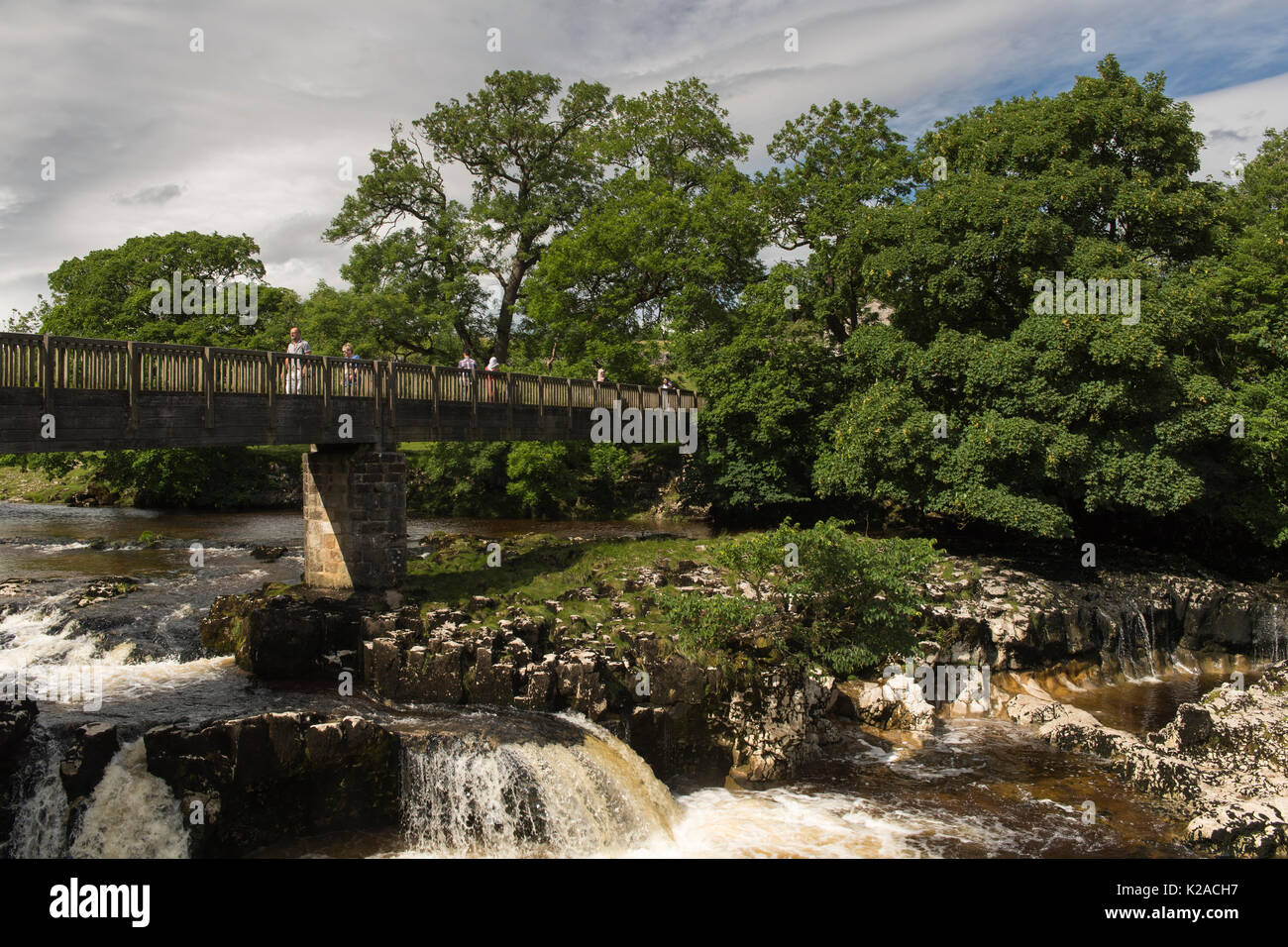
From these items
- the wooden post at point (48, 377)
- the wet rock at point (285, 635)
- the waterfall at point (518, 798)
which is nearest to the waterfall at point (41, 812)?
the wet rock at point (285, 635)

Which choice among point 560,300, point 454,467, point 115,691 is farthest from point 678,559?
point 454,467

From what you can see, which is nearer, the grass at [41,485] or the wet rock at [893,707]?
the wet rock at [893,707]

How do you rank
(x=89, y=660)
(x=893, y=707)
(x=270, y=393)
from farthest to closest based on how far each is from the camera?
(x=270, y=393), (x=893, y=707), (x=89, y=660)

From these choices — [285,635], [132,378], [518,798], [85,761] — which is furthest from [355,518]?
[518,798]

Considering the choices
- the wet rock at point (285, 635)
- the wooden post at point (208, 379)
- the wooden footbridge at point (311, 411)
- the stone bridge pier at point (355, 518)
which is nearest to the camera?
the wooden footbridge at point (311, 411)

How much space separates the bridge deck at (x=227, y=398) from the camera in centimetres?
1661

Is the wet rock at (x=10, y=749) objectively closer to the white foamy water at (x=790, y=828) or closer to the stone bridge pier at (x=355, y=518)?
the stone bridge pier at (x=355, y=518)

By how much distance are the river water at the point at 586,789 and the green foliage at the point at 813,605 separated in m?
2.23

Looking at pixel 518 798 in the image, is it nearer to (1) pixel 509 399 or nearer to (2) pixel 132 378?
(2) pixel 132 378

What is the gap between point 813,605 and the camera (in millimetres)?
21000

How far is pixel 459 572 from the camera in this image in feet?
79.7

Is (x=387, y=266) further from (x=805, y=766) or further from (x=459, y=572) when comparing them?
(x=805, y=766)

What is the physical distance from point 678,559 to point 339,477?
973 cm

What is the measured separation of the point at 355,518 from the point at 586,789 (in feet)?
34.4
